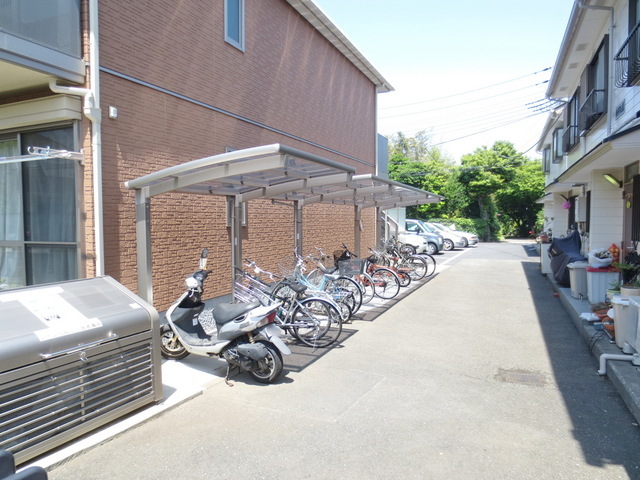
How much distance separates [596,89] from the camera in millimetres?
9172

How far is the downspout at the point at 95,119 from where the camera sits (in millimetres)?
5574

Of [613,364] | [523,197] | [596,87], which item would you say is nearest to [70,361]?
[613,364]

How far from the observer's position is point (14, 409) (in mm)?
3125

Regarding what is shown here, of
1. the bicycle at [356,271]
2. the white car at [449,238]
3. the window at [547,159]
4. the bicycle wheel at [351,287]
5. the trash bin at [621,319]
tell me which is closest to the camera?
the trash bin at [621,319]

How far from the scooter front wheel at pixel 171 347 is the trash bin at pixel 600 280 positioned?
654 cm

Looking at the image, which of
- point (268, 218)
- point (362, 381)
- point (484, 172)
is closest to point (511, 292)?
point (268, 218)

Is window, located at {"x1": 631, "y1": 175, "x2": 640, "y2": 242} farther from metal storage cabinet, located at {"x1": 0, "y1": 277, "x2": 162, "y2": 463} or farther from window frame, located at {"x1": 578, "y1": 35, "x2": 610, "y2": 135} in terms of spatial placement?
metal storage cabinet, located at {"x1": 0, "y1": 277, "x2": 162, "y2": 463}

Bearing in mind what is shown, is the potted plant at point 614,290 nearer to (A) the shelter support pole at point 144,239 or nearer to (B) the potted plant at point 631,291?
(B) the potted plant at point 631,291

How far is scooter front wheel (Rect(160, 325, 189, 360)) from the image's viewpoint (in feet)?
18.2

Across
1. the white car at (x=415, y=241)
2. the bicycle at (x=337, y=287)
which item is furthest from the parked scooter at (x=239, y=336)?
the white car at (x=415, y=241)

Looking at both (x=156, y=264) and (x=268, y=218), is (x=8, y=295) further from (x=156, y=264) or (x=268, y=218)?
(x=268, y=218)

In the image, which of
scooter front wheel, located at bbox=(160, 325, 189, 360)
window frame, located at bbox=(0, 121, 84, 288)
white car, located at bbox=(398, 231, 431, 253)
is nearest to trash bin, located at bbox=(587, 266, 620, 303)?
scooter front wheel, located at bbox=(160, 325, 189, 360)

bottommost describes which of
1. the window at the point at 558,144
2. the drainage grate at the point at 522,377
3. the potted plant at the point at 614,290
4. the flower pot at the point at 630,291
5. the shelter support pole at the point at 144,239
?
the drainage grate at the point at 522,377

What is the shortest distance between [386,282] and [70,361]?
7.19 metres
